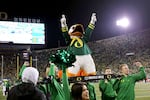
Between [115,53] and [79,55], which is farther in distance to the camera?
[115,53]

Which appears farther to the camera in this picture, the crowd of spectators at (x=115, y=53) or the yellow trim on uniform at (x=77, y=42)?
the crowd of spectators at (x=115, y=53)

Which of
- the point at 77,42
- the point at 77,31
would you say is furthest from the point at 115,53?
the point at 77,42

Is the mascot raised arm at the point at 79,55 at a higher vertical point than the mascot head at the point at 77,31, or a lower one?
lower

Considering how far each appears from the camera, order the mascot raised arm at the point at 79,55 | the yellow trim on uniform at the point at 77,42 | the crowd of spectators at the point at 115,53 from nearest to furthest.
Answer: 1. the mascot raised arm at the point at 79,55
2. the yellow trim on uniform at the point at 77,42
3. the crowd of spectators at the point at 115,53

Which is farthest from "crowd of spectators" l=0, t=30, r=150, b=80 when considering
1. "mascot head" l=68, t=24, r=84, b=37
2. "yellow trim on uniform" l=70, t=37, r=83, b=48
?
"yellow trim on uniform" l=70, t=37, r=83, b=48

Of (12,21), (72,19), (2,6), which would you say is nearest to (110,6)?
(72,19)

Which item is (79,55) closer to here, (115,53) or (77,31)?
(77,31)

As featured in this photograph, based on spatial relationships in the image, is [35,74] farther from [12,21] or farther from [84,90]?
[12,21]

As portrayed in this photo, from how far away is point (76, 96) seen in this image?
9.63ft

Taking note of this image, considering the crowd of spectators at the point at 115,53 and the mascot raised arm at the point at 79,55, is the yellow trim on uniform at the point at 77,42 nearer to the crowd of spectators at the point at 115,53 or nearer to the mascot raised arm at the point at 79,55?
the mascot raised arm at the point at 79,55

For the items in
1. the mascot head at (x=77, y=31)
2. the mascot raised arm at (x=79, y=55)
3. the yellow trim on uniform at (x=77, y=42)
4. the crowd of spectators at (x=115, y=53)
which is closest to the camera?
the mascot raised arm at (x=79, y=55)

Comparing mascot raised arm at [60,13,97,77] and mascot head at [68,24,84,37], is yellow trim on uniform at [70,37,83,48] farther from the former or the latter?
mascot head at [68,24,84,37]

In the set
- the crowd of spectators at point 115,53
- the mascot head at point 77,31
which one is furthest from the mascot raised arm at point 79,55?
the crowd of spectators at point 115,53

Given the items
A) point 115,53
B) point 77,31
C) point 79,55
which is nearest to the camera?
point 79,55
